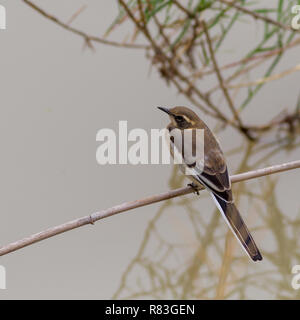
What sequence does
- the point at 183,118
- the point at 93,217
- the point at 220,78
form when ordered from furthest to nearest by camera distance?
the point at 220,78 < the point at 183,118 < the point at 93,217

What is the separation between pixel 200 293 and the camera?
4.21 metres

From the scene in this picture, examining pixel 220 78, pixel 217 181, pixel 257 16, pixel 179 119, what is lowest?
pixel 217 181

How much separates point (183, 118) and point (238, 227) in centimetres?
78

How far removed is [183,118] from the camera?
4.18 m

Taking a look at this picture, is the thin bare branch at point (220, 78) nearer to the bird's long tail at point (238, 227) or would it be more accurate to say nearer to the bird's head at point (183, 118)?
the bird's head at point (183, 118)

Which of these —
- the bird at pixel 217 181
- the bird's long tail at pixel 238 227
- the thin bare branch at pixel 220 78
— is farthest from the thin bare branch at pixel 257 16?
the bird's long tail at pixel 238 227

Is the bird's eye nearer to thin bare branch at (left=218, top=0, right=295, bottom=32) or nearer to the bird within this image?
the bird

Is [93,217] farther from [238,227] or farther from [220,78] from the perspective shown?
[220,78]

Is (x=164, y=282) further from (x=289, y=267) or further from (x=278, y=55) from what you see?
(x=278, y=55)

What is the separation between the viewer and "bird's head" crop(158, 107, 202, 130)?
415 centimetres

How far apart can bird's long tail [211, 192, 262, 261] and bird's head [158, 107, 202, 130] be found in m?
0.58

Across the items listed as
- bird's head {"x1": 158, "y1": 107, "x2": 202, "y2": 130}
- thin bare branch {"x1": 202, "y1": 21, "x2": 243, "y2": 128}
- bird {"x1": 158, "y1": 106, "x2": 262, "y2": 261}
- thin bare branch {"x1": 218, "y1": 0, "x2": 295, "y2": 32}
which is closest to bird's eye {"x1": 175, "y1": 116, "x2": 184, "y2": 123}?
bird's head {"x1": 158, "y1": 107, "x2": 202, "y2": 130}

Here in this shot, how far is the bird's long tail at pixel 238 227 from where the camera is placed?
140 inches

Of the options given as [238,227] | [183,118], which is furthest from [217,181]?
[183,118]
